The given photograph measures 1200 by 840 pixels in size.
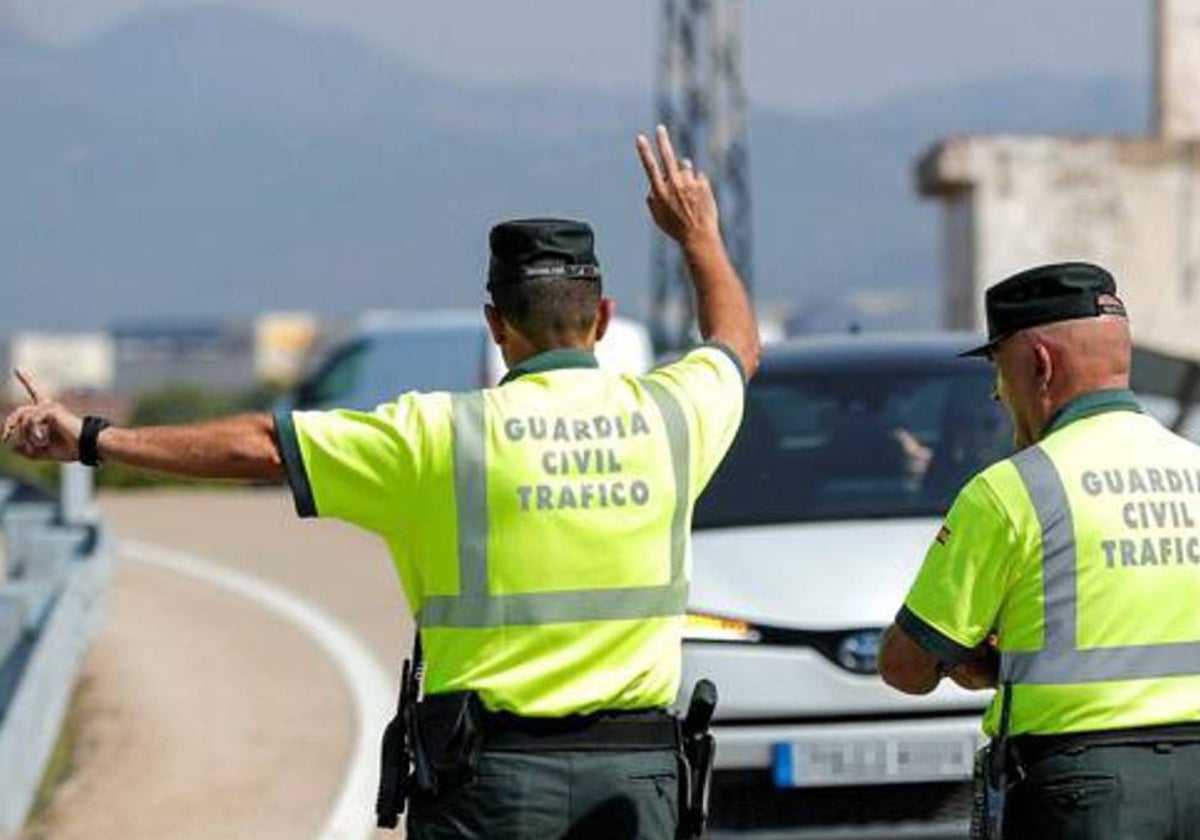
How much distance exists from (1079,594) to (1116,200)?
16822 millimetres

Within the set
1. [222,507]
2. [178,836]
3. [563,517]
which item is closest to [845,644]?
[178,836]

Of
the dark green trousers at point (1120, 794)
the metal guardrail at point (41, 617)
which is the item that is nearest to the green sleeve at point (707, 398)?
the dark green trousers at point (1120, 794)

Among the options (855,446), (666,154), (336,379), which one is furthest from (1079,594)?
(336,379)

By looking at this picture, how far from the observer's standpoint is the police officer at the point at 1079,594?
4965 mm

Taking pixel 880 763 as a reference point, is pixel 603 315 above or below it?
above

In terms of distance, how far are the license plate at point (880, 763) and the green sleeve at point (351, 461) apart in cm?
335

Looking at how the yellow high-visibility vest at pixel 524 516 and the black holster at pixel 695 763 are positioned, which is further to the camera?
the black holster at pixel 695 763

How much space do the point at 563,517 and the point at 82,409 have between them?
1432mm

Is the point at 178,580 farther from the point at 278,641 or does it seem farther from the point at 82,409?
the point at 82,409

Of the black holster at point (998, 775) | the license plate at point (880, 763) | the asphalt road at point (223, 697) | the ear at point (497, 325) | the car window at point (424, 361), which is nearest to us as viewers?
the black holster at point (998, 775)

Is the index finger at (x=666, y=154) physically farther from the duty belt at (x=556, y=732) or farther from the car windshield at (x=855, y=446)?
the car windshield at (x=855, y=446)

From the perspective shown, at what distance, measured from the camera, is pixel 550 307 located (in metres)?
5.21

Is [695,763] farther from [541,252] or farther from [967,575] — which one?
[541,252]

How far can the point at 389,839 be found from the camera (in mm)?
9586
